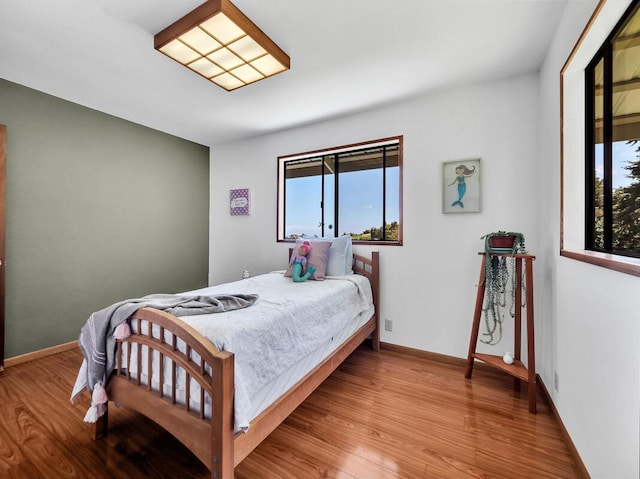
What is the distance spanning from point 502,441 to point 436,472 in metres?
0.52

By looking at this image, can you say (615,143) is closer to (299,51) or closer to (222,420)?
(299,51)

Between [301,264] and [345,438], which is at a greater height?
[301,264]

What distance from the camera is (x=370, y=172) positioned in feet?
10.4

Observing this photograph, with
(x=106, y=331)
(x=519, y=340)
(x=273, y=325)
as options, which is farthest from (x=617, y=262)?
(x=106, y=331)

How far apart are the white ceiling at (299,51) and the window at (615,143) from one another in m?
0.58

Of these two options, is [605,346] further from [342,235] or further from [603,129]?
[342,235]

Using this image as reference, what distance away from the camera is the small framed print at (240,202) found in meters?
3.93

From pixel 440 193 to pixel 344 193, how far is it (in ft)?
3.60

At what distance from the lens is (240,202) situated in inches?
157

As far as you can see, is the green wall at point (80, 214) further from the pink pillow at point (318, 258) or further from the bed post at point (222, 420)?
the bed post at point (222, 420)

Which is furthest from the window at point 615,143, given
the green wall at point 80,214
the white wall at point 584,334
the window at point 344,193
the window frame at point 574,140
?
the green wall at point 80,214

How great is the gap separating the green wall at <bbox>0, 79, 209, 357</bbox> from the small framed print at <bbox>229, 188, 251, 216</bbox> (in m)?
0.66

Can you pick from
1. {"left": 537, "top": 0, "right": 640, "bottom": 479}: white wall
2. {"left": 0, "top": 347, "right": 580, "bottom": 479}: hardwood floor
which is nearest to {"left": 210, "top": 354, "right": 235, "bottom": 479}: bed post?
{"left": 0, "top": 347, "right": 580, "bottom": 479}: hardwood floor

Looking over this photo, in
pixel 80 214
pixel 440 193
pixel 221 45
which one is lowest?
pixel 80 214
